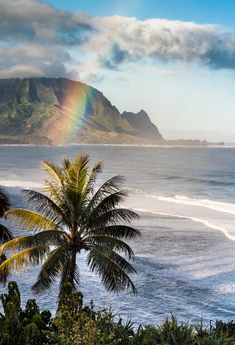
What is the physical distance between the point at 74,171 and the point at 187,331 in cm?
835

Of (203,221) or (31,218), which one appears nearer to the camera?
(31,218)

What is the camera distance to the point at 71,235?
71.1 ft

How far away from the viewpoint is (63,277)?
21.4 metres

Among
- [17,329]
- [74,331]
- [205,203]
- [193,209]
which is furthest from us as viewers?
[205,203]

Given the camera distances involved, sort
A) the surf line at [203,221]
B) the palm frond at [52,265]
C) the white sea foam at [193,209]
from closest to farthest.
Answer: the palm frond at [52,265] < the surf line at [203,221] < the white sea foam at [193,209]

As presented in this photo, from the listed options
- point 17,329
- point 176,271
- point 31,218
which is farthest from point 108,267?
point 176,271

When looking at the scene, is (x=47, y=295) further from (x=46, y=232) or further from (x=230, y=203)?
(x=230, y=203)

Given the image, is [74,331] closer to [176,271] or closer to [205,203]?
[176,271]

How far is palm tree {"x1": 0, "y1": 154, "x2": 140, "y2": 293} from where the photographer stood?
818 inches

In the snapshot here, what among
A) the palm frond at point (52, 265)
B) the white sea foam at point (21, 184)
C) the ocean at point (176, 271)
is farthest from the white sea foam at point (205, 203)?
the palm frond at point (52, 265)

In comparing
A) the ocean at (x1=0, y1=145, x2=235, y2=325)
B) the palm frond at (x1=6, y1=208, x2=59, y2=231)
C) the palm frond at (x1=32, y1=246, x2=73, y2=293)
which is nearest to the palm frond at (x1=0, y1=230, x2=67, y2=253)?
the palm frond at (x1=32, y1=246, x2=73, y2=293)

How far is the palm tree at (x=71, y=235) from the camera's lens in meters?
20.8

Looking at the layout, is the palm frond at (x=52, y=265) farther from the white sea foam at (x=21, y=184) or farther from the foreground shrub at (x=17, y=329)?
the white sea foam at (x=21, y=184)

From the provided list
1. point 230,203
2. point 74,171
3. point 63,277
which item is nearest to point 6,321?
point 63,277
